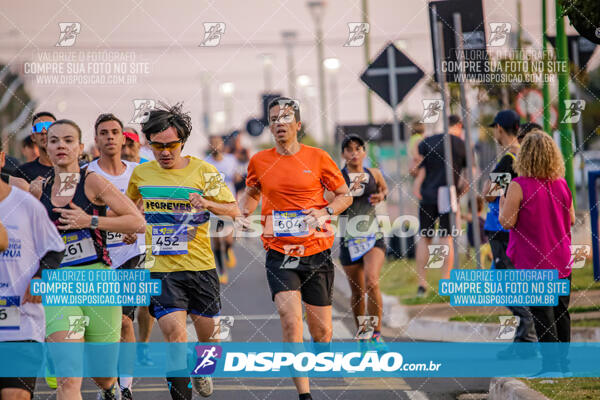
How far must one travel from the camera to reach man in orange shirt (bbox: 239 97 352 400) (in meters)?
7.12

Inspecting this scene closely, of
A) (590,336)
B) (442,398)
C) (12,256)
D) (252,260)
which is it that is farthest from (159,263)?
(252,260)

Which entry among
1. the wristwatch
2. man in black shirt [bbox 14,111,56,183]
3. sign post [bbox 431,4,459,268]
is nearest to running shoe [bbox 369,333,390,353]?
sign post [bbox 431,4,459,268]

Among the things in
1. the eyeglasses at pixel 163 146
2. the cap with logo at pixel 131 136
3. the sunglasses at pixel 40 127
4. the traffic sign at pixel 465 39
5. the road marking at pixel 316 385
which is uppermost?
the traffic sign at pixel 465 39

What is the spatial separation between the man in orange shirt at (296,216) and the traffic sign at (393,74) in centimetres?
503

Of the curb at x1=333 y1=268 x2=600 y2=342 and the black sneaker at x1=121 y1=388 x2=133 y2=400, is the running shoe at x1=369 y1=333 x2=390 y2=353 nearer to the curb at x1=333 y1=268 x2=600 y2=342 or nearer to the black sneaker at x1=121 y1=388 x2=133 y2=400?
the curb at x1=333 y1=268 x2=600 y2=342

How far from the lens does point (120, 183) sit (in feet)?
25.8

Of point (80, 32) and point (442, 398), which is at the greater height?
point (80, 32)

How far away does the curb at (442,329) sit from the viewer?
898 centimetres

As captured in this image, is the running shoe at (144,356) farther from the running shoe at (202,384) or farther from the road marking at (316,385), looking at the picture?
the running shoe at (202,384)

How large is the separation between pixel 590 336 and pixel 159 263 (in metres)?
4.22

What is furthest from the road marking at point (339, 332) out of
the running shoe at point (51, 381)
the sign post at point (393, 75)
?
the running shoe at point (51, 381)

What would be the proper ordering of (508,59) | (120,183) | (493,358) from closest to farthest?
(120,183) → (493,358) → (508,59)

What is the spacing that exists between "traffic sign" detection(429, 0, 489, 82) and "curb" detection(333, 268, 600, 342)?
97.0 inches

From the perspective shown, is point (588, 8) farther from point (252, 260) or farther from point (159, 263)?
point (252, 260)
